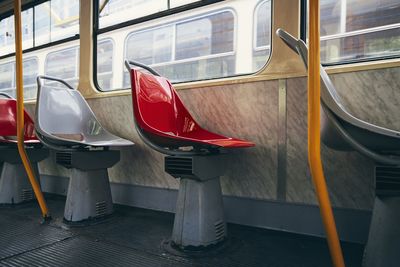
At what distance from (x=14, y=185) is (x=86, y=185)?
96 cm

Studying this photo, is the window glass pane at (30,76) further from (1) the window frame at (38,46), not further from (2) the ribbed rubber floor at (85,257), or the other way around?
(2) the ribbed rubber floor at (85,257)

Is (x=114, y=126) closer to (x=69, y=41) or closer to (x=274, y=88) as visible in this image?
(x=69, y=41)

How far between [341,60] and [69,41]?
2614 mm

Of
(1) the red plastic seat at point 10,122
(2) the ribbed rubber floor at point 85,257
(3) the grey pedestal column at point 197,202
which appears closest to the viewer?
A: (2) the ribbed rubber floor at point 85,257

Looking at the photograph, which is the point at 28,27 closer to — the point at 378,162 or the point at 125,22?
the point at 125,22

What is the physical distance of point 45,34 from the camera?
11.0 feet

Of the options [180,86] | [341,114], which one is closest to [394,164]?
[341,114]

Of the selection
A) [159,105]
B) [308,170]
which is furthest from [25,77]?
[308,170]

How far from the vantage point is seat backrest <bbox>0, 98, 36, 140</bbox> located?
290cm

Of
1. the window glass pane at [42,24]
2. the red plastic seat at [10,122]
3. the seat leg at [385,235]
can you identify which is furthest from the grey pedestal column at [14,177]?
the seat leg at [385,235]

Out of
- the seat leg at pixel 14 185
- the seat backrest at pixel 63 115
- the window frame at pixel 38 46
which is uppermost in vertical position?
the window frame at pixel 38 46

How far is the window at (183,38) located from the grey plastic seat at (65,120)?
0.46m

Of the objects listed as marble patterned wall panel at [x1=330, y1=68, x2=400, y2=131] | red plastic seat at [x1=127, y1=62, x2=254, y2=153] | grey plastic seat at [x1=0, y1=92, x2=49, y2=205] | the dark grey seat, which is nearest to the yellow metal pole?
the dark grey seat

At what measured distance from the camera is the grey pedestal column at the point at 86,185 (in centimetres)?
209
